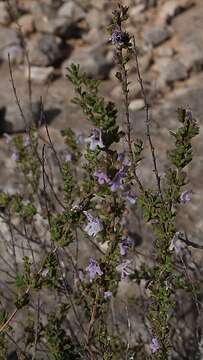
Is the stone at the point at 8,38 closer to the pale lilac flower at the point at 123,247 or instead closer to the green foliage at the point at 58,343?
the green foliage at the point at 58,343

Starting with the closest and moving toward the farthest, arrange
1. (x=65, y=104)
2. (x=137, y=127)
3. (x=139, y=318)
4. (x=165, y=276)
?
(x=165, y=276) → (x=139, y=318) → (x=137, y=127) → (x=65, y=104)

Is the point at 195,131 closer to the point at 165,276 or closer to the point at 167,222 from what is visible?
the point at 167,222

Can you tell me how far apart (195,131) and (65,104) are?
4.87 meters

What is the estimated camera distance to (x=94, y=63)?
8.12 meters

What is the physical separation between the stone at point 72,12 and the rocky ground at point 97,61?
0.01 metres

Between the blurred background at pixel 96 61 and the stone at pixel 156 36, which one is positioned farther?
the stone at pixel 156 36

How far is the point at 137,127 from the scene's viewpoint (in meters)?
7.12

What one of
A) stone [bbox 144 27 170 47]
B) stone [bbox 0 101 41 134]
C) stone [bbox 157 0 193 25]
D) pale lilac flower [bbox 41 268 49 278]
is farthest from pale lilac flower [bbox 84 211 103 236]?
stone [bbox 157 0 193 25]

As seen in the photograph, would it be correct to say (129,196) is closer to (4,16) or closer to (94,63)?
(94,63)

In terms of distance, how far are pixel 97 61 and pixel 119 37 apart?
5231mm

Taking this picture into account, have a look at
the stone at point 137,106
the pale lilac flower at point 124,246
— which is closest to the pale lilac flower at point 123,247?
the pale lilac flower at point 124,246

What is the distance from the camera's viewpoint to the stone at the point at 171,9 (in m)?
8.85

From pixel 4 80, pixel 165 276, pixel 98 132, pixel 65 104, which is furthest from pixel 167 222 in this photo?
pixel 4 80

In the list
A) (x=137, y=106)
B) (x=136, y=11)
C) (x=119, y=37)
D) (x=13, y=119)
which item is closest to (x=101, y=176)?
(x=119, y=37)
